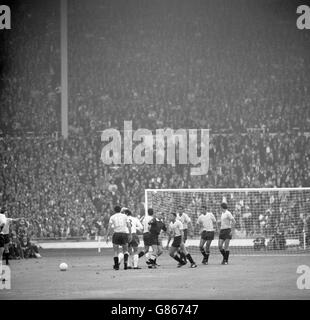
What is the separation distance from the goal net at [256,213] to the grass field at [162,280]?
328 centimetres

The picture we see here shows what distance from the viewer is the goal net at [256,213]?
1241 inches

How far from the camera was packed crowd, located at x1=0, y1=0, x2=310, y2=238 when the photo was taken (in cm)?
3900

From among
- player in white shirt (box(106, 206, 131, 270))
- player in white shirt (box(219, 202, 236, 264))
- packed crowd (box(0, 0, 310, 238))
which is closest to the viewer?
player in white shirt (box(106, 206, 131, 270))

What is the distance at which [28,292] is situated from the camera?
17.5 meters

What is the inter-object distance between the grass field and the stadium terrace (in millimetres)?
12744

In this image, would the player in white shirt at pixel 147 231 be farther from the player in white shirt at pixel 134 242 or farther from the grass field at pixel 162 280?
the grass field at pixel 162 280

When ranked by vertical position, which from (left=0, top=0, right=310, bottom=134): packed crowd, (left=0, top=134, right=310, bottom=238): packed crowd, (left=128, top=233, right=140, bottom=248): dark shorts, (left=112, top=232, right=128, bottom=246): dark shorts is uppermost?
(left=0, top=0, right=310, bottom=134): packed crowd

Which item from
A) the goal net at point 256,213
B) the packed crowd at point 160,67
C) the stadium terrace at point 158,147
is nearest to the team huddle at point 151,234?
the goal net at point 256,213

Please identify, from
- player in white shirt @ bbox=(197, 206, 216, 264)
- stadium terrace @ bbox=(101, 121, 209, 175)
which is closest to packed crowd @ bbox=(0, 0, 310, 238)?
stadium terrace @ bbox=(101, 121, 209, 175)

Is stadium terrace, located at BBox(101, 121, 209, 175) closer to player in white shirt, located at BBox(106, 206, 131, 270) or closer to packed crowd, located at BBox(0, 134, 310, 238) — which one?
packed crowd, located at BBox(0, 134, 310, 238)

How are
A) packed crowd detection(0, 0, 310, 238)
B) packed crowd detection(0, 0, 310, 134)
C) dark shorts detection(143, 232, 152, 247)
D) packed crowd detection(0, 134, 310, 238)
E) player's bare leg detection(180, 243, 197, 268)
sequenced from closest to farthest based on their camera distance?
player's bare leg detection(180, 243, 197, 268), dark shorts detection(143, 232, 152, 247), packed crowd detection(0, 134, 310, 238), packed crowd detection(0, 0, 310, 238), packed crowd detection(0, 0, 310, 134)

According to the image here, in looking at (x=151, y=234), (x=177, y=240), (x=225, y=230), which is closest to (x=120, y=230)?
(x=151, y=234)

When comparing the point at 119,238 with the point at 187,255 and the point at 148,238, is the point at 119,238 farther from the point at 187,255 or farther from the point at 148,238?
the point at 187,255
